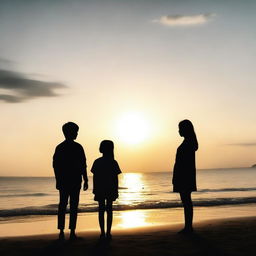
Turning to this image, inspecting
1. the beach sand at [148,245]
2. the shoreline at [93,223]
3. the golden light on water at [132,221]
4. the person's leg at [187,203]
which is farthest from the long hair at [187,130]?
the golden light on water at [132,221]

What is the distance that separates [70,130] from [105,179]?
1.18 m

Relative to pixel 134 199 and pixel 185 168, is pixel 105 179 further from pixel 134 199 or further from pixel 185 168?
pixel 134 199

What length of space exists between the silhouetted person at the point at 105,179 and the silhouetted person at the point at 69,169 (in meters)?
0.31

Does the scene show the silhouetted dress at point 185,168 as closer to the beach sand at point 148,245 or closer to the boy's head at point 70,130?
the beach sand at point 148,245

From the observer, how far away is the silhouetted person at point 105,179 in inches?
280

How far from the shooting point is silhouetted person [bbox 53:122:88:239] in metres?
6.89

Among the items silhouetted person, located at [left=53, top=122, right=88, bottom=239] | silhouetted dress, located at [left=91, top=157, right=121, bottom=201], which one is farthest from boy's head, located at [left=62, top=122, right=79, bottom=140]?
silhouetted dress, located at [left=91, top=157, right=121, bottom=201]

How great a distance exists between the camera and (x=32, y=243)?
286 inches

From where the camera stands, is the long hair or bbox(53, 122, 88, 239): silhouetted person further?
the long hair

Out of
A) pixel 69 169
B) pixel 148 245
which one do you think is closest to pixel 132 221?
pixel 148 245

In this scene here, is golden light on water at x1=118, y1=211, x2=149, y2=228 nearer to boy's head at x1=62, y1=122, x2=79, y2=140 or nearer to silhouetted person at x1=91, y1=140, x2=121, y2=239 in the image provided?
silhouetted person at x1=91, y1=140, x2=121, y2=239

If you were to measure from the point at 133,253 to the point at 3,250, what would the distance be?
2435mm

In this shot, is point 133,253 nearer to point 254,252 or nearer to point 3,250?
point 254,252

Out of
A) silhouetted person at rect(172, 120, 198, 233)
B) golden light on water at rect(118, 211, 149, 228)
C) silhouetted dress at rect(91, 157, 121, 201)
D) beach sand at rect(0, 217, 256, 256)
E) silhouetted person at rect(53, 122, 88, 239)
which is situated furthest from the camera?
golden light on water at rect(118, 211, 149, 228)
